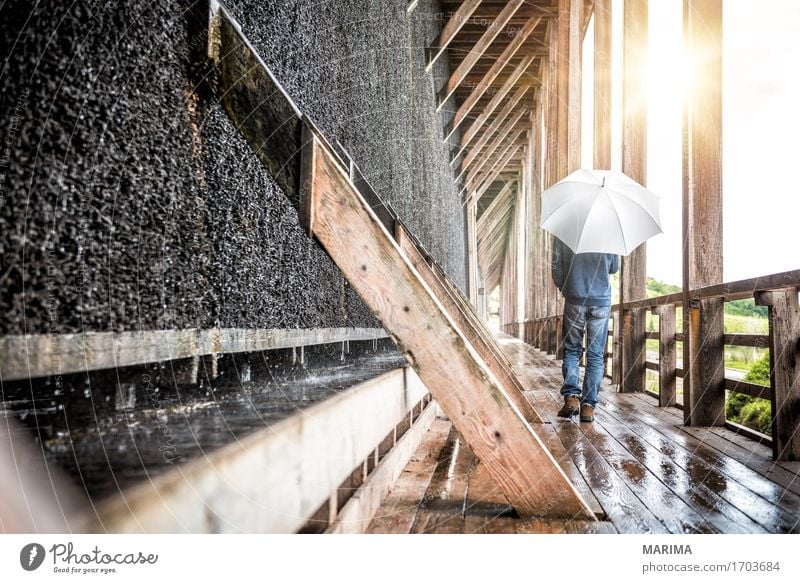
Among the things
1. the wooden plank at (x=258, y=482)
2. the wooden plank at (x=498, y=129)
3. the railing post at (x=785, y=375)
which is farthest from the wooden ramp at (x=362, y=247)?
the wooden plank at (x=498, y=129)

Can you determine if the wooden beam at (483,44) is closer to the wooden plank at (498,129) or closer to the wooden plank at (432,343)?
the wooden plank at (498,129)

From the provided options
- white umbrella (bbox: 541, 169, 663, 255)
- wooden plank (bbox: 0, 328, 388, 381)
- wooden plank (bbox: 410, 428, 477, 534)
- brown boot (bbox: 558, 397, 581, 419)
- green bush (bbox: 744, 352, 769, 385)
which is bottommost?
wooden plank (bbox: 410, 428, 477, 534)

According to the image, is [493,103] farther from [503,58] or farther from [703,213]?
[703,213]

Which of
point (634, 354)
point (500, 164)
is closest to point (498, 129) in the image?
point (500, 164)

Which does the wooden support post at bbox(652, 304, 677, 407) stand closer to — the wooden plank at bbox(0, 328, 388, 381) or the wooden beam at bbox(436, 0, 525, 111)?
the wooden plank at bbox(0, 328, 388, 381)

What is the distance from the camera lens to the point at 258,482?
0.47 meters

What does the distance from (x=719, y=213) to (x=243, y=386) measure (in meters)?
1.83

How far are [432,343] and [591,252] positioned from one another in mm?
1580

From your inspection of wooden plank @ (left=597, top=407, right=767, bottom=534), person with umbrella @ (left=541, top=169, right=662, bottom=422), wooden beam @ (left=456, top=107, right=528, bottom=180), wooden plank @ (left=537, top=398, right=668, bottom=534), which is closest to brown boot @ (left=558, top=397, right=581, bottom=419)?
person with umbrella @ (left=541, top=169, right=662, bottom=422)

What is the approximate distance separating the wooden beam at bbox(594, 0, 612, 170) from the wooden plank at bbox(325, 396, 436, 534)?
9.39ft

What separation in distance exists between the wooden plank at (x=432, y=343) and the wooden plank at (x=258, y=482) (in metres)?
0.13

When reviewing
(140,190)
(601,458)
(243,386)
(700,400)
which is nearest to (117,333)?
(140,190)

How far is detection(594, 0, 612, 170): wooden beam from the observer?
3.88 m
